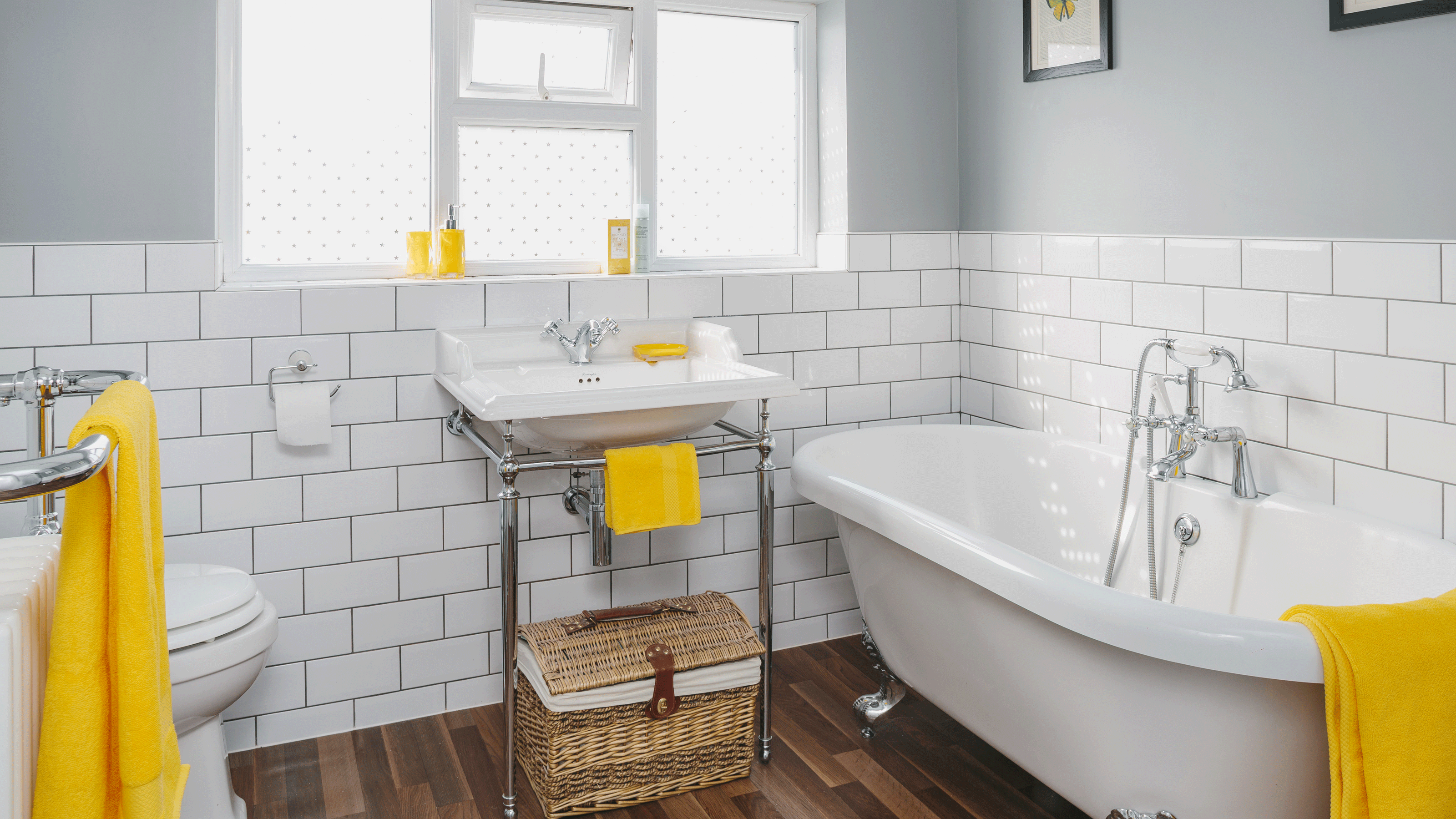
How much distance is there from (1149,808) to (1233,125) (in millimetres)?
1599

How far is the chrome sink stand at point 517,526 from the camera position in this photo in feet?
7.72

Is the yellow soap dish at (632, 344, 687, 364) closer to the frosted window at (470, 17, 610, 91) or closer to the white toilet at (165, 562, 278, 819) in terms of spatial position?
the frosted window at (470, 17, 610, 91)

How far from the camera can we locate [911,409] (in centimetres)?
349

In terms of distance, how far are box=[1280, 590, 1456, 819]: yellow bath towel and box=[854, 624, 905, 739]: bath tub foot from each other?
121 centimetres

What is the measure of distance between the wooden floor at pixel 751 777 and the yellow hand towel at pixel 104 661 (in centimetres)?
150

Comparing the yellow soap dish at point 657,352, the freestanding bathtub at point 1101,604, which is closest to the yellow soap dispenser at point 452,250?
the yellow soap dish at point 657,352

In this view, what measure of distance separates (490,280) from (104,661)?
6.44 feet

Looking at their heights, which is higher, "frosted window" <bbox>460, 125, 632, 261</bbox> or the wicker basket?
"frosted window" <bbox>460, 125, 632, 261</bbox>

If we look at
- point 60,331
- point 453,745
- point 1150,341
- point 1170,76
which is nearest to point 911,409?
point 1150,341

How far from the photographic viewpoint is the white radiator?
88 centimetres

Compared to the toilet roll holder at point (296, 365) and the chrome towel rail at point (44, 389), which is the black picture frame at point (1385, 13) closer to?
the chrome towel rail at point (44, 389)

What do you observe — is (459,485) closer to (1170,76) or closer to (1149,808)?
(1149,808)

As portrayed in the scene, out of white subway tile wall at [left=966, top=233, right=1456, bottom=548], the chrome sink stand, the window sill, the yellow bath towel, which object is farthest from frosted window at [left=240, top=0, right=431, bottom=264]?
the yellow bath towel

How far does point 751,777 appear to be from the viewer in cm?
258
